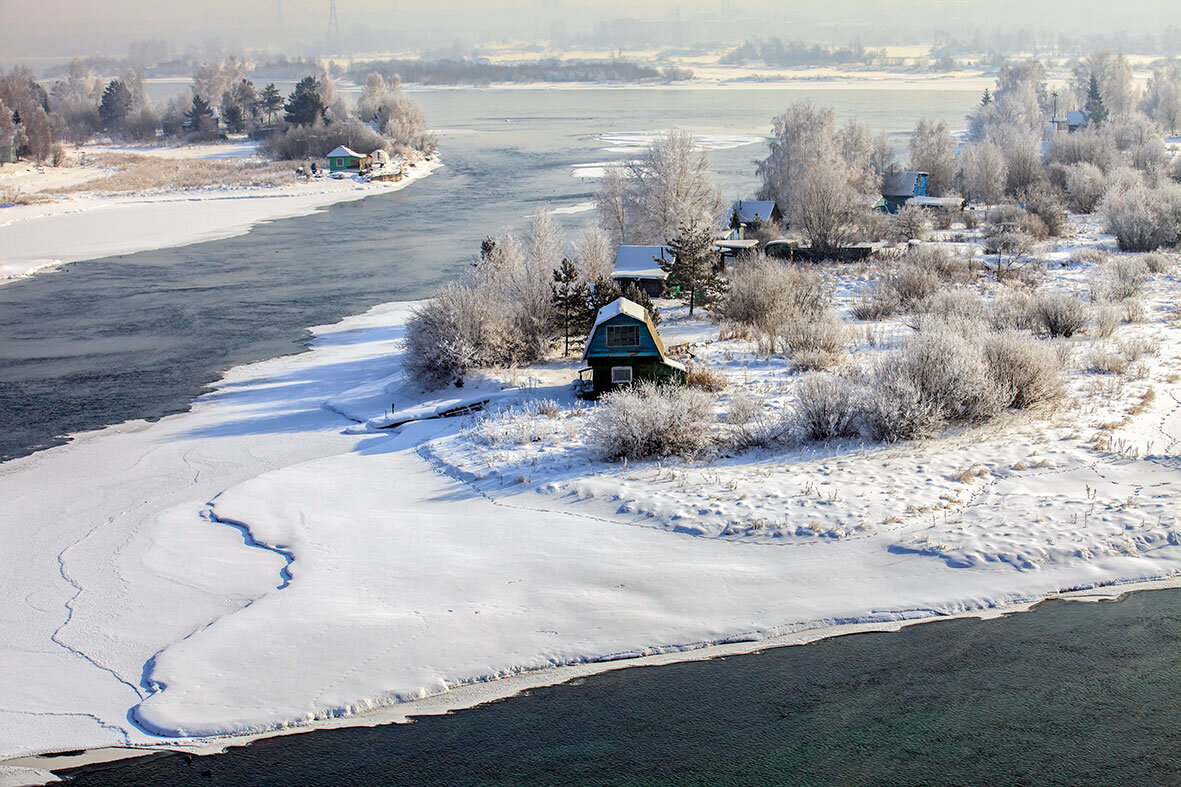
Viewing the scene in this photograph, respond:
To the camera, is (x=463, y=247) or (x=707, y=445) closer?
(x=707, y=445)

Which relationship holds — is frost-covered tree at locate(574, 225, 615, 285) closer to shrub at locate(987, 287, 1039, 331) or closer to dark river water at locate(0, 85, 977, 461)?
dark river water at locate(0, 85, 977, 461)

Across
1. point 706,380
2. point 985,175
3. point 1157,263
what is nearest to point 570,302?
point 706,380

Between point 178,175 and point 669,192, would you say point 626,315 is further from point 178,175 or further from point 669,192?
point 178,175

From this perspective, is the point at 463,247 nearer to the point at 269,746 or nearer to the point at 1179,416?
the point at 1179,416

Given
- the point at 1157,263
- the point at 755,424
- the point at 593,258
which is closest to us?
the point at 755,424

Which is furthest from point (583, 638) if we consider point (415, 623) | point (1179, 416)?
point (1179, 416)

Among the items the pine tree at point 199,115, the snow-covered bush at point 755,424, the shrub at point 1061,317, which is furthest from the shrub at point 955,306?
the pine tree at point 199,115

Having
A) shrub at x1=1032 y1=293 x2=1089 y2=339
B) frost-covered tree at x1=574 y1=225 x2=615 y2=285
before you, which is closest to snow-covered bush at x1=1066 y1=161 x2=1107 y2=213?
shrub at x1=1032 y1=293 x2=1089 y2=339
